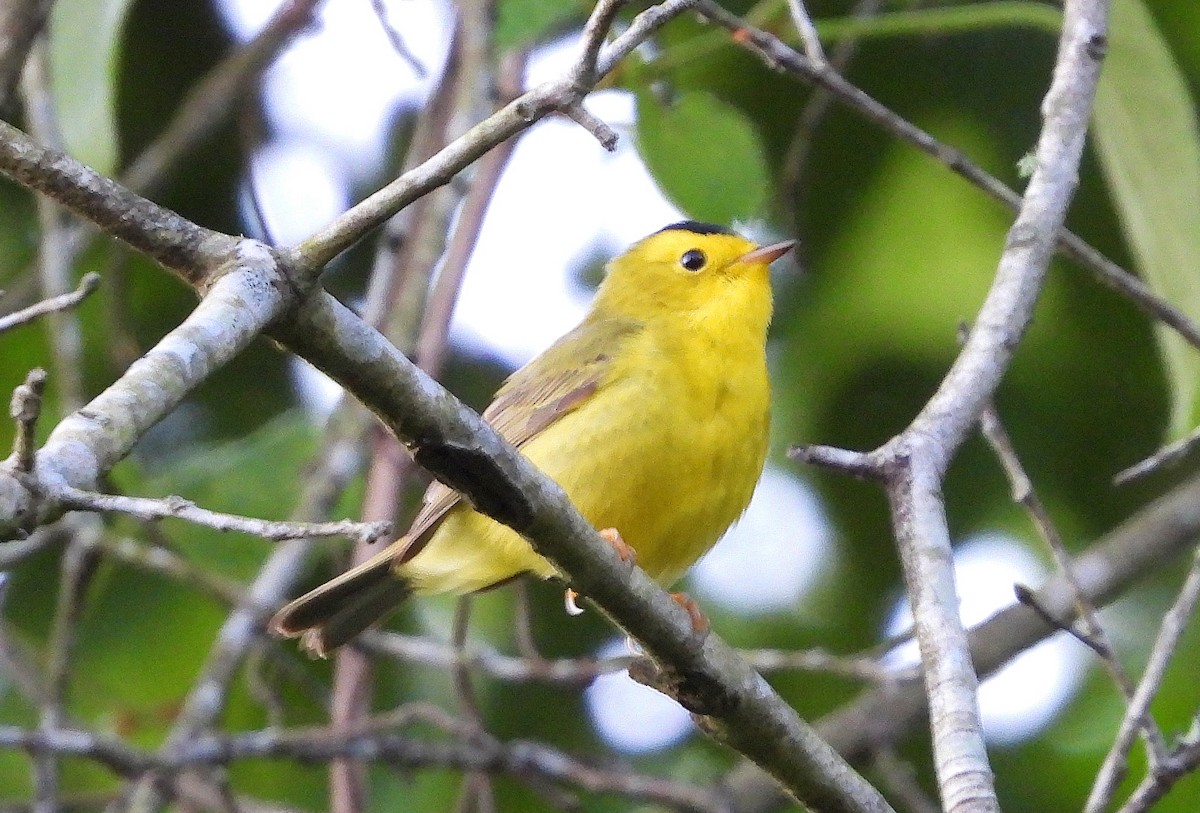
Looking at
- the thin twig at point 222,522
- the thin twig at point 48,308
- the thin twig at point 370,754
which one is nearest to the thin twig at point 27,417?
the thin twig at point 222,522

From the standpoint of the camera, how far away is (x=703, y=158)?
397 cm

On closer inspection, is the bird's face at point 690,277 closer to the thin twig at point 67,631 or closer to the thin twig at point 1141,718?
the thin twig at point 67,631

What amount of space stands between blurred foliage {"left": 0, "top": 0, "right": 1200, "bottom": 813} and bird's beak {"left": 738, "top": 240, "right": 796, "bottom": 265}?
15 centimetres

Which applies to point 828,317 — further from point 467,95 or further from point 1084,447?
point 467,95

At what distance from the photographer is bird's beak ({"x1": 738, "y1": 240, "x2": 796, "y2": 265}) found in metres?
4.60

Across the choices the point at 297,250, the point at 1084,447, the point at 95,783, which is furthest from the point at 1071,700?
the point at 297,250

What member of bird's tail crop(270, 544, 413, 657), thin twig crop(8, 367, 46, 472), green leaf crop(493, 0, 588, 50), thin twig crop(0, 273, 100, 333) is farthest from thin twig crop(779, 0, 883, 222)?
thin twig crop(8, 367, 46, 472)

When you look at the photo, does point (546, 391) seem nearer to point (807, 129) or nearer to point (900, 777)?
point (807, 129)

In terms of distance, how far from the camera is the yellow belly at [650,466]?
3.89 metres

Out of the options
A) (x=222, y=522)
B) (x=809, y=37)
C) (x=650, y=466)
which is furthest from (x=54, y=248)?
(x=222, y=522)

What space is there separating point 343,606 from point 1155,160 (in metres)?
2.32

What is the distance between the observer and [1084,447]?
5371 mm

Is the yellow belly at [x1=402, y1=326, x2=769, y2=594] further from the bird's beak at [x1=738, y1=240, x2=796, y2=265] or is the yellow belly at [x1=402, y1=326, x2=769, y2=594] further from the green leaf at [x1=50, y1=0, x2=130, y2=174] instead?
the green leaf at [x1=50, y1=0, x2=130, y2=174]

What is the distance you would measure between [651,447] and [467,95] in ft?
5.00
